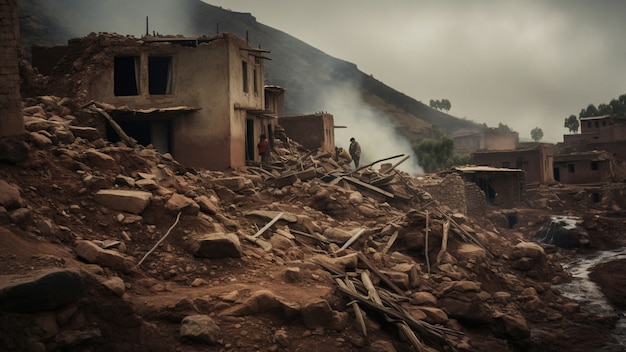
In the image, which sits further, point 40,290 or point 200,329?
point 200,329

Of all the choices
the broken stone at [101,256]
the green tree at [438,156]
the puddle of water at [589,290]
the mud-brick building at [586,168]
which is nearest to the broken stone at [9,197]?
the broken stone at [101,256]

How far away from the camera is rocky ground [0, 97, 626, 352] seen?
595cm

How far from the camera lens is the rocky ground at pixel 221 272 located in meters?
5.95

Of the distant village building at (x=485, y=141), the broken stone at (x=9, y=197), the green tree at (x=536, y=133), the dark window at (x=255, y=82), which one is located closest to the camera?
the broken stone at (x=9, y=197)

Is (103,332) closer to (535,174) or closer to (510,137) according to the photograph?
(535,174)

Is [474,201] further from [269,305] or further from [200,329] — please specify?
[200,329]

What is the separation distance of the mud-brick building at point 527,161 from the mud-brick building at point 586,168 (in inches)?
64.9

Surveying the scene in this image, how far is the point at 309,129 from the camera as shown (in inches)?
991

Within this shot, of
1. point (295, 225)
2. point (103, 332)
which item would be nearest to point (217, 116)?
point (295, 225)

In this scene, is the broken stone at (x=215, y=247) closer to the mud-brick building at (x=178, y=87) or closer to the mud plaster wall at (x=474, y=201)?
the mud-brick building at (x=178, y=87)

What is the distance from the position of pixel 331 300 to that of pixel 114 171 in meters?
4.77

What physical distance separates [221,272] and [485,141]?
5222 cm

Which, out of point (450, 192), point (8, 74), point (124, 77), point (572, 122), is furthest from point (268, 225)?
point (572, 122)

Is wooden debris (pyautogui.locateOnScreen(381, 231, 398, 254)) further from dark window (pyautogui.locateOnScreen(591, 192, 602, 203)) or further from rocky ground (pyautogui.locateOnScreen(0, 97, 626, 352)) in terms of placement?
dark window (pyautogui.locateOnScreen(591, 192, 602, 203))
